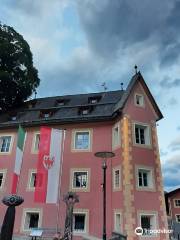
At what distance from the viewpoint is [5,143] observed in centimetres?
2358

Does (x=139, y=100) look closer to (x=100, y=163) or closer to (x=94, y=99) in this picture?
(x=94, y=99)

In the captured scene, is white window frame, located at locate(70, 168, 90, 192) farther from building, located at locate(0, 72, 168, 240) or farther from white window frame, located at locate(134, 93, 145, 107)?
white window frame, located at locate(134, 93, 145, 107)

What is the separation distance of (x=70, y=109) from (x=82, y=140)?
4344mm

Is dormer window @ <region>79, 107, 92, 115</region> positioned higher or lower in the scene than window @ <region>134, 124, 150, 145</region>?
higher

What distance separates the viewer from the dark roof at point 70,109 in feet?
72.3

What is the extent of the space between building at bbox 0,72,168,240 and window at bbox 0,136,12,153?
0.28 feet

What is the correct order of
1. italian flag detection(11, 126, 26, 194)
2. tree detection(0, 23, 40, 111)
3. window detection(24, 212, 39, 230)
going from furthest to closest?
tree detection(0, 23, 40, 111) → window detection(24, 212, 39, 230) → italian flag detection(11, 126, 26, 194)

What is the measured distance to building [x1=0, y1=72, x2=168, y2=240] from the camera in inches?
706

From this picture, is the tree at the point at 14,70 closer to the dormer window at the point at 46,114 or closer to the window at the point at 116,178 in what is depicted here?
the dormer window at the point at 46,114

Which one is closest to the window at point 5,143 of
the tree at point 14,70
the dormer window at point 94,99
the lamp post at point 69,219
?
the tree at point 14,70

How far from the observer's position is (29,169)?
21.4m

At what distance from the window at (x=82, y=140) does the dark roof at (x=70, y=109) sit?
49.3 inches

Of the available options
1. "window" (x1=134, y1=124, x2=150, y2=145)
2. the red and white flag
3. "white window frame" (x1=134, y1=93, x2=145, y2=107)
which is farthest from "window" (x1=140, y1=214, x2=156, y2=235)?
"white window frame" (x1=134, y1=93, x2=145, y2=107)

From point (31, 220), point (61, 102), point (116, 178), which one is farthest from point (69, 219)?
point (61, 102)
